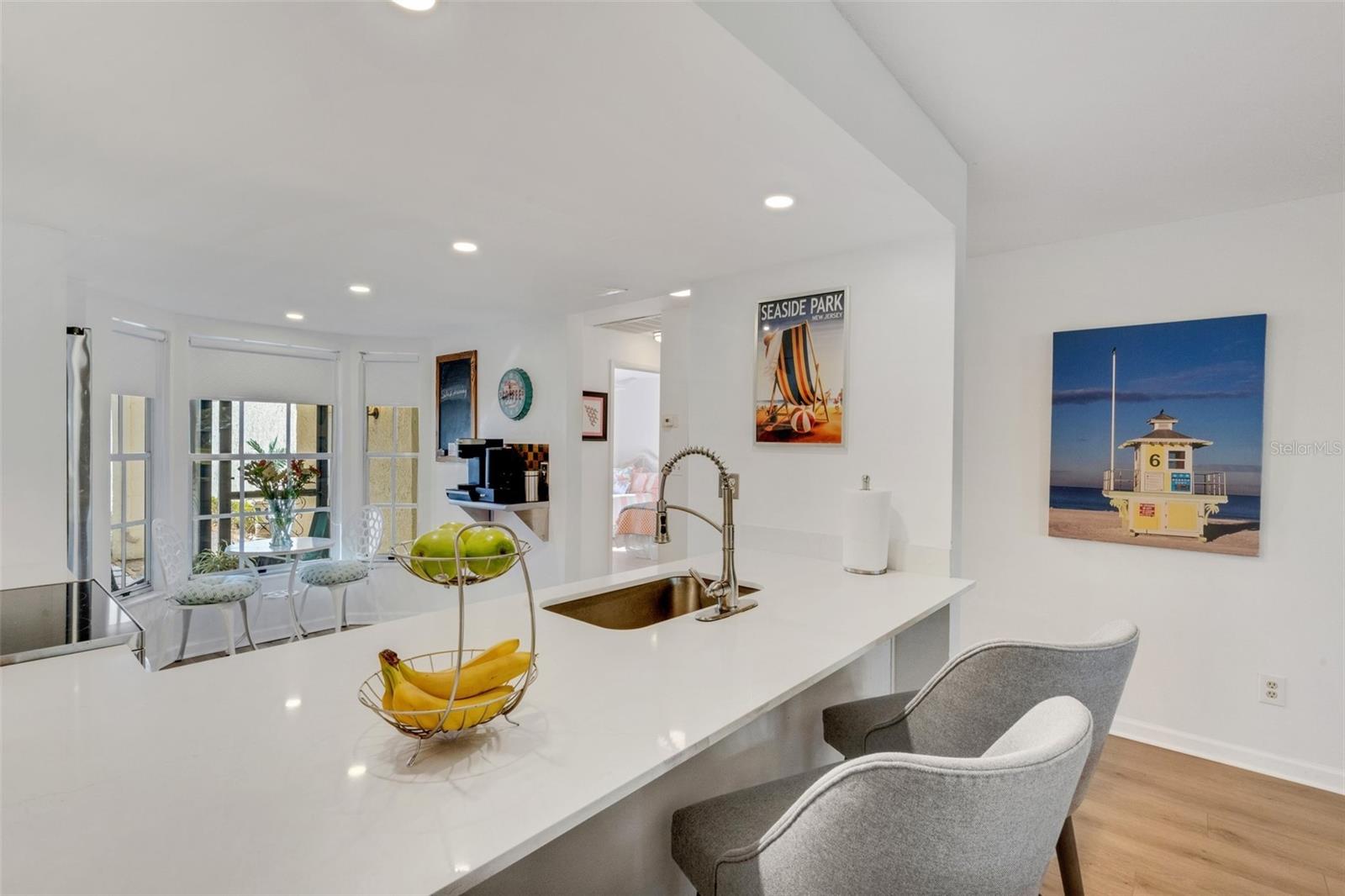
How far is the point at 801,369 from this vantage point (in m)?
2.64

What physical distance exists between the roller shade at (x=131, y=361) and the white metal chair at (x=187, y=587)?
31.8 inches

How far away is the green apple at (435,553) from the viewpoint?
3.20ft

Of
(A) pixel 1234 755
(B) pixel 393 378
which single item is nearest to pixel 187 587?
(B) pixel 393 378

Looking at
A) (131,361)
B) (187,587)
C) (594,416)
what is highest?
(131,361)

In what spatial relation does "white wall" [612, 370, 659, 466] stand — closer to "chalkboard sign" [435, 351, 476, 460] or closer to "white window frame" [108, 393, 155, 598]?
"chalkboard sign" [435, 351, 476, 460]

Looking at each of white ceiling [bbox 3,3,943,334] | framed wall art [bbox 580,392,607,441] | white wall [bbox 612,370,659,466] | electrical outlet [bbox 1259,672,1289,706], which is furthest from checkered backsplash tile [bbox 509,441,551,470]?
white wall [bbox 612,370,659,466]

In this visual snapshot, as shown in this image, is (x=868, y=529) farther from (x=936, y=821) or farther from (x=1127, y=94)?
(x=936, y=821)

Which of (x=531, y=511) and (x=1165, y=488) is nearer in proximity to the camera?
(x=1165, y=488)

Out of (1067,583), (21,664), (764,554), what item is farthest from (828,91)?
(1067,583)

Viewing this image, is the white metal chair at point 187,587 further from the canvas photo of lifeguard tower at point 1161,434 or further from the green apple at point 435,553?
the canvas photo of lifeguard tower at point 1161,434

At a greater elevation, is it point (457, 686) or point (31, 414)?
point (31, 414)

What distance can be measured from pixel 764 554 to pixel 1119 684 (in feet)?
4.84

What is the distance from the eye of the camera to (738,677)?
4.03ft

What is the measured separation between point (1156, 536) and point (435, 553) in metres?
3.14
